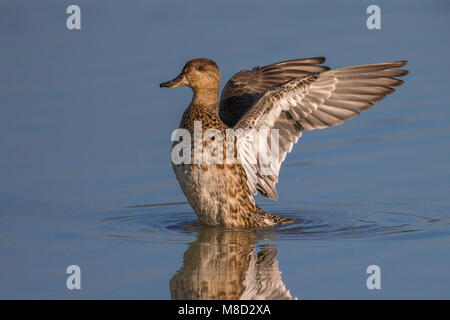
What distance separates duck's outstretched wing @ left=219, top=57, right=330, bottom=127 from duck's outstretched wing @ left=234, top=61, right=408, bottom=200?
3.10 ft

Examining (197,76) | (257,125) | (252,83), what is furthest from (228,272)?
(252,83)

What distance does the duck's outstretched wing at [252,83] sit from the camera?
900cm

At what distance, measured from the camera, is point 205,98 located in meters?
8.05

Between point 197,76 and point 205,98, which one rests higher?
point 197,76

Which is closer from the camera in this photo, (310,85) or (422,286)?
(422,286)

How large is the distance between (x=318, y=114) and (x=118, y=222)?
6.09 ft

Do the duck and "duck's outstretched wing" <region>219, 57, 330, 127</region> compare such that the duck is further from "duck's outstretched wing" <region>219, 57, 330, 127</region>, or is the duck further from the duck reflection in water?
"duck's outstretched wing" <region>219, 57, 330, 127</region>

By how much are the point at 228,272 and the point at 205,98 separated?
79.0 inches

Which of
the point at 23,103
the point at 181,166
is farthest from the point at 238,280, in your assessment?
the point at 23,103

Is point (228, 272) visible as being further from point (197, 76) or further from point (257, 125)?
point (197, 76)

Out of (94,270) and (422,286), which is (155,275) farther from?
(422,286)

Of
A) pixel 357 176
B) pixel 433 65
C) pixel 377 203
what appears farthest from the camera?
pixel 433 65

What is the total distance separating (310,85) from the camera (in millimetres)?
7762

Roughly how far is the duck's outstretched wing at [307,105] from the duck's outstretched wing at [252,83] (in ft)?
3.10
